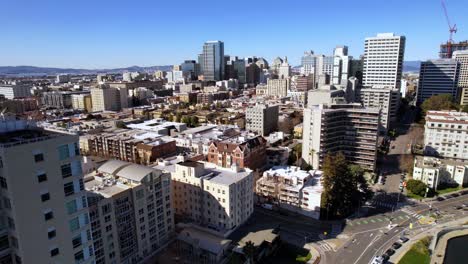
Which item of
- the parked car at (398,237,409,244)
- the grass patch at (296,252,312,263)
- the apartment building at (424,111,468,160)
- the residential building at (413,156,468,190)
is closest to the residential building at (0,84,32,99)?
the grass patch at (296,252,312,263)

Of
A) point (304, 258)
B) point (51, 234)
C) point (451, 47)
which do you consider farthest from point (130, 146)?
point (451, 47)

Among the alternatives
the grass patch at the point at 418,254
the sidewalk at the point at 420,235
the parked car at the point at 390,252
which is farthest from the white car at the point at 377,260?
the grass patch at the point at 418,254

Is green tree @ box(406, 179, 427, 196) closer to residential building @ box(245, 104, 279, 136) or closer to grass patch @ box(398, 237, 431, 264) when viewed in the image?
grass patch @ box(398, 237, 431, 264)

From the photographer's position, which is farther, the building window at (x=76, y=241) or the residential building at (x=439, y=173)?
the residential building at (x=439, y=173)

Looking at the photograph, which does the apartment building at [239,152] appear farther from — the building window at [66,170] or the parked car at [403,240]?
the building window at [66,170]

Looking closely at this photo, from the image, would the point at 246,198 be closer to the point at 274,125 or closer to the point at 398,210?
the point at 398,210

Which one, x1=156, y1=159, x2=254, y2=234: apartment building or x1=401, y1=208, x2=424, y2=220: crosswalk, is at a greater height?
x1=156, y1=159, x2=254, y2=234: apartment building

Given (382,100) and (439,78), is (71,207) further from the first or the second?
(439,78)
